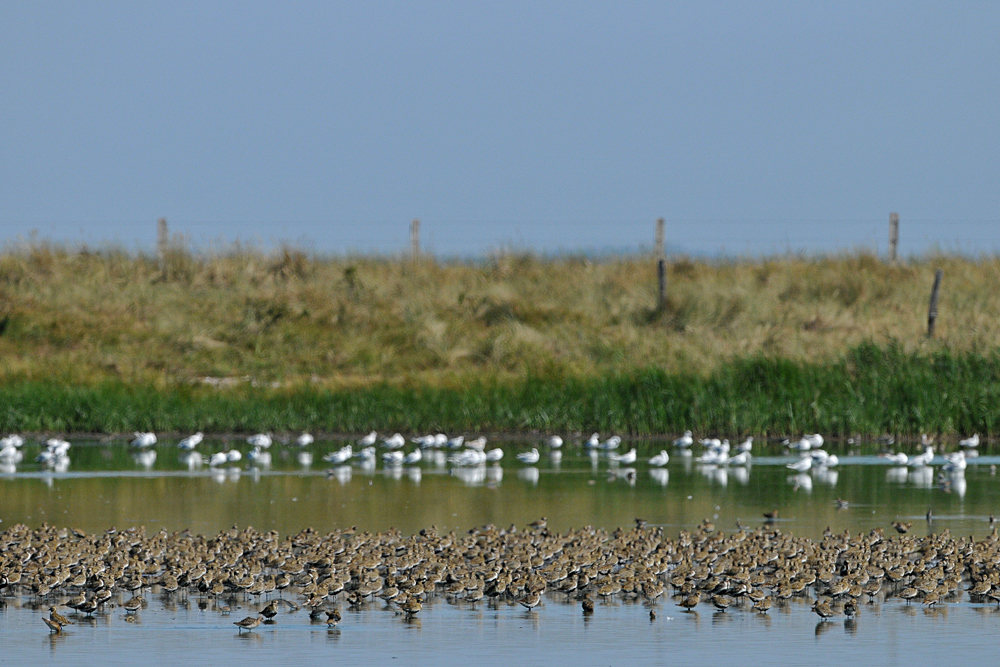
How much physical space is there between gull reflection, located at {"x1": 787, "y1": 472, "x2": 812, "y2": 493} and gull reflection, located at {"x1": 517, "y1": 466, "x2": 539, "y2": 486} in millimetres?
3256

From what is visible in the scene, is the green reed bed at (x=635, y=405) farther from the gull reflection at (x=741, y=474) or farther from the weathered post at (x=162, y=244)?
the weathered post at (x=162, y=244)

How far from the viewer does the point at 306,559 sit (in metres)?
11.4

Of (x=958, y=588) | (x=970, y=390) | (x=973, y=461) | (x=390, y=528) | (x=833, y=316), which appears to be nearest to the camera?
(x=958, y=588)

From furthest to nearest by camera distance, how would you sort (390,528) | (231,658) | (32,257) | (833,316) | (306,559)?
1. (32,257)
2. (833,316)
3. (390,528)
4. (306,559)
5. (231,658)

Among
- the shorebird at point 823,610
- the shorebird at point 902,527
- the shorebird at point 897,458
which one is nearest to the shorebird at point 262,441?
the shorebird at point 897,458

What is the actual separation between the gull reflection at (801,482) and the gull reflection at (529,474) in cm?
326

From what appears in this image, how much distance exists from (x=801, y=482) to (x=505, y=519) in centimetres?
532

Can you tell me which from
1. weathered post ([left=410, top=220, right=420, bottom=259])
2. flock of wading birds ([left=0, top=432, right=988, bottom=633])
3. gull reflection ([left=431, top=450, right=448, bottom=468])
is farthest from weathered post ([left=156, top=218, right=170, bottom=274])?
flock of wading birds ([left=0, top=432, right=988, bottom=633])

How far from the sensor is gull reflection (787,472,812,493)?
18.0 meters

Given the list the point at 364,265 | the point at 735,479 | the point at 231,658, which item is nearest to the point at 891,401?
the point at 735,479

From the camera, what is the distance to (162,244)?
43.7 m

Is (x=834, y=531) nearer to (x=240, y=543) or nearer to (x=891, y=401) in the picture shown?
(x=240, y=543)

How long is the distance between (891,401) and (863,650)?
16.0 meters

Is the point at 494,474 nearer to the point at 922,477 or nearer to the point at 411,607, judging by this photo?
the point at 922,477
